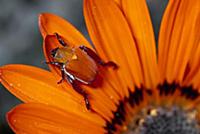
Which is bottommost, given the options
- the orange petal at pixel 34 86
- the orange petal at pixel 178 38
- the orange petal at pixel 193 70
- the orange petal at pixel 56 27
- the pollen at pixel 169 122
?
the pollen at pixel 169 122

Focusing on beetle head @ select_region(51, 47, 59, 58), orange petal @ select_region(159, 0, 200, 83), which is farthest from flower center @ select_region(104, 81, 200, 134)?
beetle head @ select_region(51, 47, 59, 58)

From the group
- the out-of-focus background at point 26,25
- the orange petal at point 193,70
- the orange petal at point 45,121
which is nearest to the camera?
the orange petal at point 45,121

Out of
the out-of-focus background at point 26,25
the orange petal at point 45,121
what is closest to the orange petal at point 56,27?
the orange petal at point 45,121

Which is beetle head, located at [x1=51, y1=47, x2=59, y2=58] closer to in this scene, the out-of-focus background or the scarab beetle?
the scarab beetle

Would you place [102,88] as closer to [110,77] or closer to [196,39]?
[110,77]

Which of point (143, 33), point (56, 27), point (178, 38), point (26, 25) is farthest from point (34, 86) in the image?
point (26, 25)

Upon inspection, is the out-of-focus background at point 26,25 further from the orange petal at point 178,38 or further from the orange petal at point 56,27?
the orange petal at point 56,27

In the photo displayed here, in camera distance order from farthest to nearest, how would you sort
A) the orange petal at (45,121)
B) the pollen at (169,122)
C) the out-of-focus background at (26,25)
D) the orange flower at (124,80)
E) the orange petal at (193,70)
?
the out-of-focus background at (26,25) < the pollen at (169,122) < the orange petal at (193,70) < the orange flower at (124,80) < the orange petal at (45,121)
